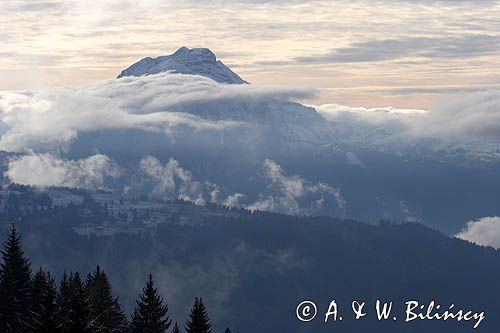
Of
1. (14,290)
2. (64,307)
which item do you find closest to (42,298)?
(14,290)

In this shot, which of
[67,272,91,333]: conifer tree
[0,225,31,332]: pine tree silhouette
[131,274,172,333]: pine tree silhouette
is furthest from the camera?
[131,274,172,333]: pine tree silhouette

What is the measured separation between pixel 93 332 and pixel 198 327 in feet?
116

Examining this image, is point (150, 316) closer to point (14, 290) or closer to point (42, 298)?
point (14, 290)

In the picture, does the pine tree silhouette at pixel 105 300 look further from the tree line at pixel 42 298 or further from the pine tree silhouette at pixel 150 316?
the pine tree silhouette at pixel 150 316

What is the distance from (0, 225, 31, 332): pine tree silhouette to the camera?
102250 millimetres

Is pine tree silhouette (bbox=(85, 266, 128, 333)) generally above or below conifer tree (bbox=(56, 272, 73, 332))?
below

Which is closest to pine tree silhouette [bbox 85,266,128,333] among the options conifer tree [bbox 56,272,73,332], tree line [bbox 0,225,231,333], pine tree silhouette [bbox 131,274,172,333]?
tree line [bbox 0,225,231,333]

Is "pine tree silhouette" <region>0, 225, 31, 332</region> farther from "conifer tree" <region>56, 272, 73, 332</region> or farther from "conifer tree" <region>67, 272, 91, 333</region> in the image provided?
"conifer tree" <region>67, 272, 91, 333</region>

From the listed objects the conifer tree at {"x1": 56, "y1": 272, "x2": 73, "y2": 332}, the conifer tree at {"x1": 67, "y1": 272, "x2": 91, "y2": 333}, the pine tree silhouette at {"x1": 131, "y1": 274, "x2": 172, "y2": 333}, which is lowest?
the pine tree silhouette at {"x1": 131, "y1": 274, "x2": 172, "y2": 333}

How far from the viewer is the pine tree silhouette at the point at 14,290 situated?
102 meters

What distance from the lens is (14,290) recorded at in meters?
104

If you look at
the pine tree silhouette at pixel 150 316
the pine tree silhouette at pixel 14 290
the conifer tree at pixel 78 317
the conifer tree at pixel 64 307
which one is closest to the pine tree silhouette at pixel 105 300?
the conifer tree at pixel 64 307

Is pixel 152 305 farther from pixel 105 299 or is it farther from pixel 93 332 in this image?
pixel 93 332

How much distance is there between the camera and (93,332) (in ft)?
243
